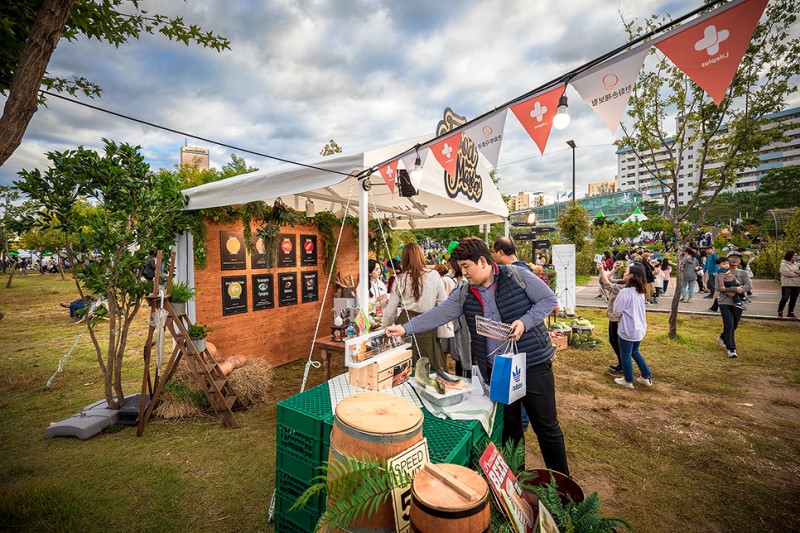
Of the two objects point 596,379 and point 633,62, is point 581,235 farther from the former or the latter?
point 633,62

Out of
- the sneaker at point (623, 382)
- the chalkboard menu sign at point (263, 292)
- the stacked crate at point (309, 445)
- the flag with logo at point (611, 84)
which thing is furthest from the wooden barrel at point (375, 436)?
the sneaker at point (623, 382)

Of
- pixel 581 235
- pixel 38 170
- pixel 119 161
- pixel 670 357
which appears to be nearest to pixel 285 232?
pixel 119 161

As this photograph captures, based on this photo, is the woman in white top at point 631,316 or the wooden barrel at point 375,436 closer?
the wooden barrel at point 375,436

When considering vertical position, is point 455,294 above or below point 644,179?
below

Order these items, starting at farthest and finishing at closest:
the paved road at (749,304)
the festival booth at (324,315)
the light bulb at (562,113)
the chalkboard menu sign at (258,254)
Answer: the paved road at (749,304), the chalkboard menu sign at (258,254), the light bulb at (562,113), the festival booth at (324,315)

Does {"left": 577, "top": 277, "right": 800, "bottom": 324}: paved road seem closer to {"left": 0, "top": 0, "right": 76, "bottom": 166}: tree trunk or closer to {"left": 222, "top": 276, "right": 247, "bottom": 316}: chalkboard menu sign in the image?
{"left": 222, "top": 276, "right": 247, "bottom": 316}: chalkboard menu sign

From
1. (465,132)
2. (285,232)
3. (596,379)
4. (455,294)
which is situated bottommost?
(596,379)

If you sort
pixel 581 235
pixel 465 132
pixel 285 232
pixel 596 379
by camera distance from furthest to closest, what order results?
pixel 581 235
pixel 285 232
pixel 596 379
pixel 465 132

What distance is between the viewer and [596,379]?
4938 millimetres

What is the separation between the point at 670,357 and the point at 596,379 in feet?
6.44

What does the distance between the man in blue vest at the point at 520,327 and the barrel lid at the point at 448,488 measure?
42.2 inches

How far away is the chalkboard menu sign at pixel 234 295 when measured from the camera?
4945 mm

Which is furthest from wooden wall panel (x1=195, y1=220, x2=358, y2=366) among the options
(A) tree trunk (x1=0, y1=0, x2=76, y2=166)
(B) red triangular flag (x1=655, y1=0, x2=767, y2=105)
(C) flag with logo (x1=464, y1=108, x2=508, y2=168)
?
(B) red triangular flag (x1=655, y1=0, x2=767, y2=105)

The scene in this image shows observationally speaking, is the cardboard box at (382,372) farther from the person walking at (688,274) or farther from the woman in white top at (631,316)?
the person walking at (688,274)
